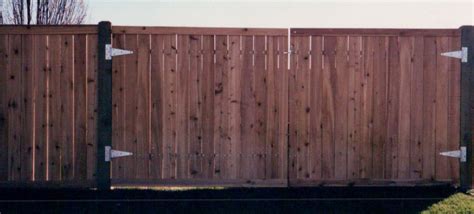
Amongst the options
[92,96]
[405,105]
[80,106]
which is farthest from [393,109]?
[80,106]

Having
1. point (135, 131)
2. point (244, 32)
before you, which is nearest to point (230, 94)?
point (244, 32)

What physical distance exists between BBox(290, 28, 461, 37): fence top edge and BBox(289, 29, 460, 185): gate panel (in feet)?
0.04

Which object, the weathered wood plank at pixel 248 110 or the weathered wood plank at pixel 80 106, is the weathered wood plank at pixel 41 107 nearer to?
the weathered wood plank at pixel 80 106

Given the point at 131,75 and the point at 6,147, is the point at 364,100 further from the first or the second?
the point at 6,147

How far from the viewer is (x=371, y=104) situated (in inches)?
276

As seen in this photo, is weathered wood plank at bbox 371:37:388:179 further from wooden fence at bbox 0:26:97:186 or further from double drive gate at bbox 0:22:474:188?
wooden fence at bbox 0:26:97:186

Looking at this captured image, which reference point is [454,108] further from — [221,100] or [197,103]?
[197,103]

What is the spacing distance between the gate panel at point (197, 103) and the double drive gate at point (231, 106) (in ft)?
0.04

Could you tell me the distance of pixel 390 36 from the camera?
6977mm

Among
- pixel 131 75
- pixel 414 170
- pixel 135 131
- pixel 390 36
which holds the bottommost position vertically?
pixel 414 170

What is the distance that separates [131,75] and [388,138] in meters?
2.91

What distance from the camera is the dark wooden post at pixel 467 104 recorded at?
275 inches

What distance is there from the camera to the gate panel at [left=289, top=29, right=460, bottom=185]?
22.8 ft

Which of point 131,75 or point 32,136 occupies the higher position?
point 131,75
